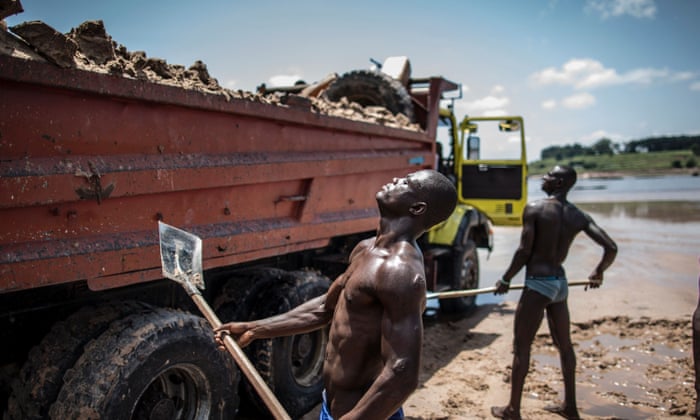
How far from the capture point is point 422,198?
1903 millimetres

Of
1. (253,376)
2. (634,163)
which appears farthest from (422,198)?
(634,163)

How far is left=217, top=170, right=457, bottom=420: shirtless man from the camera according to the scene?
1.63m

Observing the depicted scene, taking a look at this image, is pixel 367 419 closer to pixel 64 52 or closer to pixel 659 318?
pixel 64 52

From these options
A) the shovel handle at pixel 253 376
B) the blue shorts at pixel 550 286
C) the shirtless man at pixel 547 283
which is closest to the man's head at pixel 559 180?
the shirtless man at pixel 547 283

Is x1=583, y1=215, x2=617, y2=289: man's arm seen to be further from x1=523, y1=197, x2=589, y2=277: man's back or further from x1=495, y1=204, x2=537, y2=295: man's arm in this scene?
x1=495, y1=204, x2=537, y2=295: man's arm

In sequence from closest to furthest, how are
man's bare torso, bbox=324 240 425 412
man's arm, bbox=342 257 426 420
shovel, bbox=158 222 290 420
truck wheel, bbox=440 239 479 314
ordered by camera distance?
man's arm, bbox=342 257 426 420
man's bare torso, bbox=324 240 425 412
shovel, bbox=158 222 290 420
truck wheel, bbox=440 239 479 314

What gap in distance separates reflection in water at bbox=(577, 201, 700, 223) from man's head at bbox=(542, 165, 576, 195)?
14.4m

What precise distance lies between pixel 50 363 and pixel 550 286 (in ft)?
10.6

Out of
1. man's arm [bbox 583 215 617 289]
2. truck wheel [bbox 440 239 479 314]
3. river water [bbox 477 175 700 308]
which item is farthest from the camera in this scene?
river water [bbox 477 175 700 308]

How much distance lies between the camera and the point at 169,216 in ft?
9.75

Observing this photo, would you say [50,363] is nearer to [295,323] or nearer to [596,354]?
[295,323]

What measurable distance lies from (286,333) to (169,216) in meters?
1.11

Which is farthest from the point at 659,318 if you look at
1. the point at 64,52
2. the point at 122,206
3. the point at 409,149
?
the point at 64,52

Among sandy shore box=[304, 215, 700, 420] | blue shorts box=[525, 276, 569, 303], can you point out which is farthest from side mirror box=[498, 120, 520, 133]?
blue shorts box=[525, 276, 569, 303]
